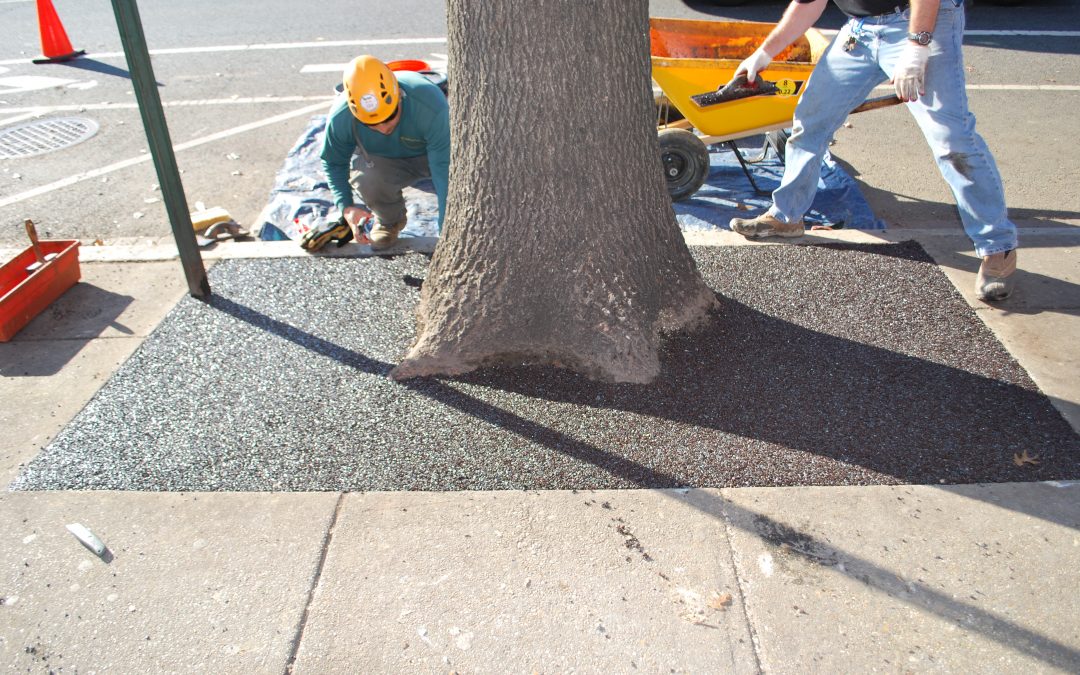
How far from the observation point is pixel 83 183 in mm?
5961

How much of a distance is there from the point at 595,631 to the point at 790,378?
1.53m

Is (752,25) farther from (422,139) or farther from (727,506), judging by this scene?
(727,506)

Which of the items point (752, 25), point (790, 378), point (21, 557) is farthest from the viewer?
point (752, 25)

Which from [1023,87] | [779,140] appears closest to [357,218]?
[779,140]

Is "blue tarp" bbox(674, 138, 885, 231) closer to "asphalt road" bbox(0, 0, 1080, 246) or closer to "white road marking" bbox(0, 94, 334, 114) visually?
"asphalt road" bbox(0, 0, 1080, 246)

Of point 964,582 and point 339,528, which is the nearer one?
point 964,582

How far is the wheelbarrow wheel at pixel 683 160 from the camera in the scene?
16.2 ft

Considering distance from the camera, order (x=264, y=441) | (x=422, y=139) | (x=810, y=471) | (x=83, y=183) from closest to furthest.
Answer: (x=810, y=471) → (x=264, y=441) → (x=422, y=139) → (x=83, y=183)

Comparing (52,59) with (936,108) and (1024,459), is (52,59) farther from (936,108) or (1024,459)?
(1024,459)

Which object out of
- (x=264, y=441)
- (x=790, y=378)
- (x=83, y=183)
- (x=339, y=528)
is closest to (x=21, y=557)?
(x=264, y=441)

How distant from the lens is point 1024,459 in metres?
2.82

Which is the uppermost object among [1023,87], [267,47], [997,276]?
[267,47]

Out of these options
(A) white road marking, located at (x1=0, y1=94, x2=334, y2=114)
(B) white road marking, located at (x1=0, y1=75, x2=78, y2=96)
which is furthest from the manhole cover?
(B) white road marking, located at (x1=0, y1=75, x2=78, y2=96)

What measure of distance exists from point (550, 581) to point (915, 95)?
2824 millimetres
